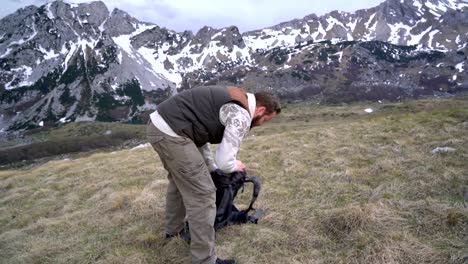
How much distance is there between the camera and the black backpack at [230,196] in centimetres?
659

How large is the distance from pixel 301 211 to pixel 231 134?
3485mm

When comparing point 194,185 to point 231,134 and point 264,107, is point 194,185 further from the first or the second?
point 264,107

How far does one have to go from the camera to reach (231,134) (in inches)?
207

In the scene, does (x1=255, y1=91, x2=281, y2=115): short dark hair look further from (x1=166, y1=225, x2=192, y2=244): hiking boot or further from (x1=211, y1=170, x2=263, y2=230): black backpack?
(x1=166, y1=225, x2=192, y2=244): hiking boot

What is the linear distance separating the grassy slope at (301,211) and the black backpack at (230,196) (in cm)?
25

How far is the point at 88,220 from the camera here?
8.88m

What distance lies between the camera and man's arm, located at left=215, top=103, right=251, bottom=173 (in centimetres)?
527

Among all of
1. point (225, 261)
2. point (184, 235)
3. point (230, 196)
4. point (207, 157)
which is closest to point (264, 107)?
point (207, 157)

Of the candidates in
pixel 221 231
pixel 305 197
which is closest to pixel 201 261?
pixel 221 231

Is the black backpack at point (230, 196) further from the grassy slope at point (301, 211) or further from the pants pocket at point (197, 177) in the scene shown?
the pants pocket at point (197, 177)

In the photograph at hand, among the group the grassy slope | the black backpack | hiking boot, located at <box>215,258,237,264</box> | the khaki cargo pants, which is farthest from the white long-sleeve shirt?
the grassy slope

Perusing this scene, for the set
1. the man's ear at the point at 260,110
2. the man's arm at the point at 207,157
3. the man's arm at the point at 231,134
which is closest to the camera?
the man's arm at the point at 231,134

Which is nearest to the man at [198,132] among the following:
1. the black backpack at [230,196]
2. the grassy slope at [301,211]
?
the black backpack at [230,196]

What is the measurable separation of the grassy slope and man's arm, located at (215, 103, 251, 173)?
6.63ft
